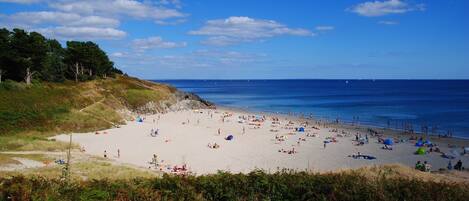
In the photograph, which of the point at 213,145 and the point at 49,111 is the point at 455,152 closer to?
the point at 213,145

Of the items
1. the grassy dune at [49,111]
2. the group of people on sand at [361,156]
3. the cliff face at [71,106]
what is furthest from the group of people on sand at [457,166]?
the cliff face at [71,106]

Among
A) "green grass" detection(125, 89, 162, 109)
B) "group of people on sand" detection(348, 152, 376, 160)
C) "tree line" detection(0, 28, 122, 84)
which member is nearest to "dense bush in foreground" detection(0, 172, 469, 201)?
"group of people on sand" detection(348, 152, 376, 160)

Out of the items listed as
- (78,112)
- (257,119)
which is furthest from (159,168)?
(257,119)

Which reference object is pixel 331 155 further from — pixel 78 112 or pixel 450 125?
pixel 450 125

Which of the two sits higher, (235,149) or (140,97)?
(140,97)

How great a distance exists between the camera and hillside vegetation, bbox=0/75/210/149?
46.3 meters

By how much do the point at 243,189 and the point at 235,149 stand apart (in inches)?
1227

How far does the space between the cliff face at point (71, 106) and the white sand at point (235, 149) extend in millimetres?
3513

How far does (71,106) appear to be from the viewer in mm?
58438

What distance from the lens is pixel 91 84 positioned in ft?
250

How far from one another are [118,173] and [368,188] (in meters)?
15.9

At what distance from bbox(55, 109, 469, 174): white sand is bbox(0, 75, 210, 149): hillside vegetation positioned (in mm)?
3254

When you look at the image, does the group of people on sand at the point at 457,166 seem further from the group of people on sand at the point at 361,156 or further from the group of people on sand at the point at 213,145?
the group of people on sand at the point at 213,145

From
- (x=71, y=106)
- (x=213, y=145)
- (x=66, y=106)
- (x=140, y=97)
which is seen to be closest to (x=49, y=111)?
(x=66, y=106)
